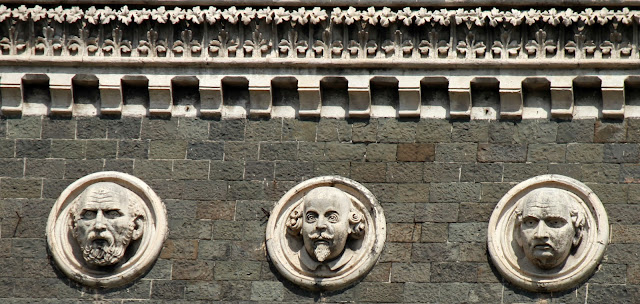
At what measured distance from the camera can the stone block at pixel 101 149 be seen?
18656 mm

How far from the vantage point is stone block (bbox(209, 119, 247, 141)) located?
61.0 feet

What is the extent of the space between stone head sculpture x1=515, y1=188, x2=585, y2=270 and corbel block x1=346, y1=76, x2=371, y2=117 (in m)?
1.67

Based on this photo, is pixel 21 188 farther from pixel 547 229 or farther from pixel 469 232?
pixel 547 229

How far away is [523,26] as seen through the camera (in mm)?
18438

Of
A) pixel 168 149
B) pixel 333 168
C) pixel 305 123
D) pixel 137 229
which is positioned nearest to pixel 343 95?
pixel 305 123

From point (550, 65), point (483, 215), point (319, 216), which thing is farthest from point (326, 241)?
point (550, 65)

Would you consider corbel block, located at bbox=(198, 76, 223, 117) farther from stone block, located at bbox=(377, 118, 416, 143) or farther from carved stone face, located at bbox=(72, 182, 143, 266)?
stone block, located at bbox=(377, 118, 416, 143)

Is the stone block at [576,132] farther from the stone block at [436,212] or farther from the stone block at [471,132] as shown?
the stone block at [436,212]

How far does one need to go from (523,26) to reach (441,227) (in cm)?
192

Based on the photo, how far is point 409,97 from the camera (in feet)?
60.7

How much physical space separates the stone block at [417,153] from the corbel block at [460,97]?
368 mm

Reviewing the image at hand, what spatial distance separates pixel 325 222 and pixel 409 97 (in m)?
1.41

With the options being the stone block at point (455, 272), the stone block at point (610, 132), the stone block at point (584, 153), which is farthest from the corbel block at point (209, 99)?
the stone block at point (610, 132)

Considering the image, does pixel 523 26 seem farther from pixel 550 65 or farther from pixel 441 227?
pixel 441 227
